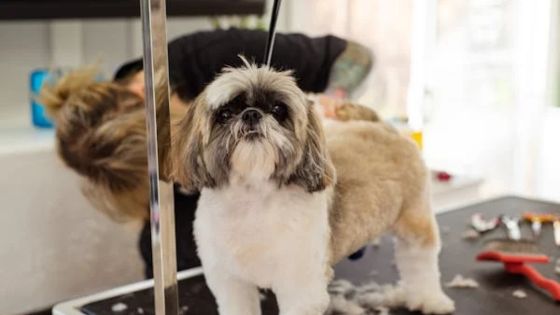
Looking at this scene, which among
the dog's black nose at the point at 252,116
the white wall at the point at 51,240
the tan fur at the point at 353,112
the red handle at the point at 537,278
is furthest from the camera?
the white wall at the point at 51,240

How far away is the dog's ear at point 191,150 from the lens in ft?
1.45

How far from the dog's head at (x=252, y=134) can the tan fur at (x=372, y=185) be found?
6 cm

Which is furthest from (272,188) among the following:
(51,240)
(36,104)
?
(36,104)

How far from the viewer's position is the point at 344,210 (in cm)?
51

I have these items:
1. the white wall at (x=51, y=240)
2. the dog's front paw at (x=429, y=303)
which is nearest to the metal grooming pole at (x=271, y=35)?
the dog's front paw at (x=429, y=303)

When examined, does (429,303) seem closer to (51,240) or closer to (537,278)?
(537,278)

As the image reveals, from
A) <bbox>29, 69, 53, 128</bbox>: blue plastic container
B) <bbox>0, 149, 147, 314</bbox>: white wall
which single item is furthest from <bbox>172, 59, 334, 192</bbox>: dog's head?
<bbox>29, 69, 53, 128</bbox>: blue plastic container

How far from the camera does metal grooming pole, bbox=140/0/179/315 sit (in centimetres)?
48

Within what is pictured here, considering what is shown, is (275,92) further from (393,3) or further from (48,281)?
(48,281)

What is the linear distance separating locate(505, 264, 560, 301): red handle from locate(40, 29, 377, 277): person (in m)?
0.29

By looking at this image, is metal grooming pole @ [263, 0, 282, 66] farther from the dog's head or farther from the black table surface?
the black table surface

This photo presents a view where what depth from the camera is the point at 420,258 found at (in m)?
0.62

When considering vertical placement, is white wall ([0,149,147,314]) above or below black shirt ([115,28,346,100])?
below

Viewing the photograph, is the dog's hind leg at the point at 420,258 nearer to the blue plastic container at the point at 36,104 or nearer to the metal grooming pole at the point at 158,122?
the metal grooming pole at the point at 158,122
